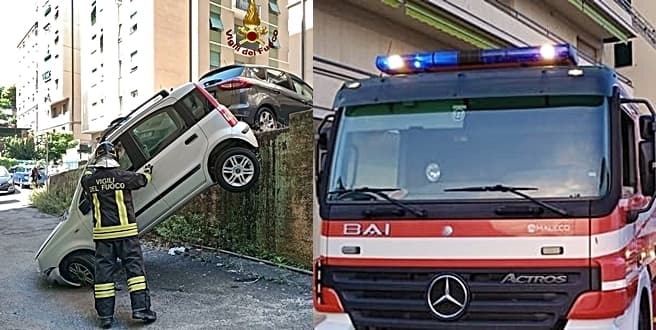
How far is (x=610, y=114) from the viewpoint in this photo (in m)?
2.68

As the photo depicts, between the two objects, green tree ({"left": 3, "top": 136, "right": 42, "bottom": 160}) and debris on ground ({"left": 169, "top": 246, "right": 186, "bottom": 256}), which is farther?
debris on ground ({"left": 169, "top": 246, "right": 186, "bottom": 256})

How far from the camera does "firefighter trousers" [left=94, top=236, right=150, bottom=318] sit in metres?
3.67

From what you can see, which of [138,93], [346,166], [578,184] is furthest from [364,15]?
[578,184]

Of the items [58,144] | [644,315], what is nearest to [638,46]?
[644,315]

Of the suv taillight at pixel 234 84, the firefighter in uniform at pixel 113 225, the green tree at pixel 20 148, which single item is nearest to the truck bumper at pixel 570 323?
the firefighter in uniform at pixel 113 225

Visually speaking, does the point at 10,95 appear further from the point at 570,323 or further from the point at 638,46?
the point at 638,46

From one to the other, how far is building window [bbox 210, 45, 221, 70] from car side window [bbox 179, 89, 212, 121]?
43 cm

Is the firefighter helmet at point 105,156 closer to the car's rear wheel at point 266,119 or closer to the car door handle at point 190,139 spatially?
the car door handle at point 190,139

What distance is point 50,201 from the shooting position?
3977 millimetres

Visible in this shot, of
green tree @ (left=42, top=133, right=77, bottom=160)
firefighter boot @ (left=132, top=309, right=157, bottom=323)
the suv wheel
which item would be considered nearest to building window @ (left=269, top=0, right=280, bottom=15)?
the suv wheel

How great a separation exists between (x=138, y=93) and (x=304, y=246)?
1.47m

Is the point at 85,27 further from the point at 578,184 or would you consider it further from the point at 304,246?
the point at 578,184

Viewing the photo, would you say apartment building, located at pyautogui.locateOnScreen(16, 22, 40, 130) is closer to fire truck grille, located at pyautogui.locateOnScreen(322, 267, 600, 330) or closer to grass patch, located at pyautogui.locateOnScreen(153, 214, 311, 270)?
fire truck grille, located at pyautogui.locateOnScreen(322, 267, 600, 330)

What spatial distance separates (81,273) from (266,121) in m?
1.46
